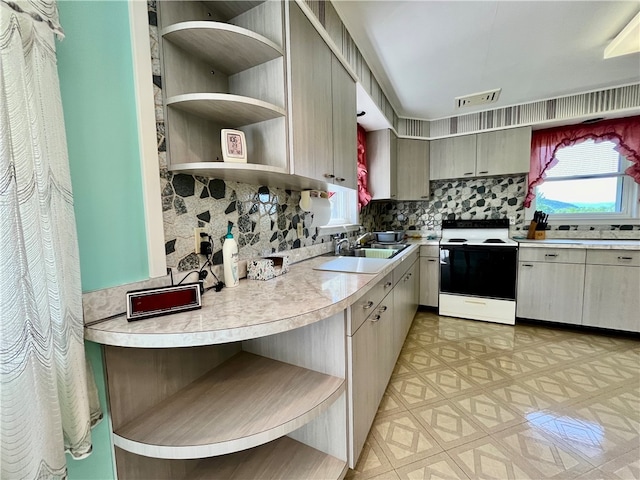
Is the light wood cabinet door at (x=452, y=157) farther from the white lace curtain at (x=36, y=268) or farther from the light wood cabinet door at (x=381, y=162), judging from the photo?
the white lace curtain at (x=36, y=268)

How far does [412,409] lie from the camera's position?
166 centimetres

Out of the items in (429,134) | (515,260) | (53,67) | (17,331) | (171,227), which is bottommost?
(515,260)

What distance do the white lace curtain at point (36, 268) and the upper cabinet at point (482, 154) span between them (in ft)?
11.6

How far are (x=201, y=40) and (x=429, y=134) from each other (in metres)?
3.12

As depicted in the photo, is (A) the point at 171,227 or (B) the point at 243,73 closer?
(A) the point at 171,227

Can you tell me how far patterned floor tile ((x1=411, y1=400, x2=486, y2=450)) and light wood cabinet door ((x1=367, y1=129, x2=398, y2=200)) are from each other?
6.91 ft

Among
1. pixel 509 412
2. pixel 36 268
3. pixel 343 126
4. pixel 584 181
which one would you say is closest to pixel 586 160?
pixel 584 181

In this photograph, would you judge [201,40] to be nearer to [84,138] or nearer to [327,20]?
[84,138]

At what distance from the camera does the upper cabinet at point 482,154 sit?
300 centimetres

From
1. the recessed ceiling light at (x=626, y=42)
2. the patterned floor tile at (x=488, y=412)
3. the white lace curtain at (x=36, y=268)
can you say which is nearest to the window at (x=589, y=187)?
the recessed ceiling light at (x=626, y=42)

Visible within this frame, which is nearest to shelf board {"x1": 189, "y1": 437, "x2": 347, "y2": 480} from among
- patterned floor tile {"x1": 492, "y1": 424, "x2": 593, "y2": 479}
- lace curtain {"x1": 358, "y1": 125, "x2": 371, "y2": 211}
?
patterned floor tile {"x1": 492, "y1": 424, "x2": 593, "y2": 479}

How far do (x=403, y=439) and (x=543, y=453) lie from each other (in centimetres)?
69

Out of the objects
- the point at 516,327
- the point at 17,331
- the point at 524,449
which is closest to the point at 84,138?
the point at 17,331

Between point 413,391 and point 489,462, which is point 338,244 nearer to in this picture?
point 413,391
